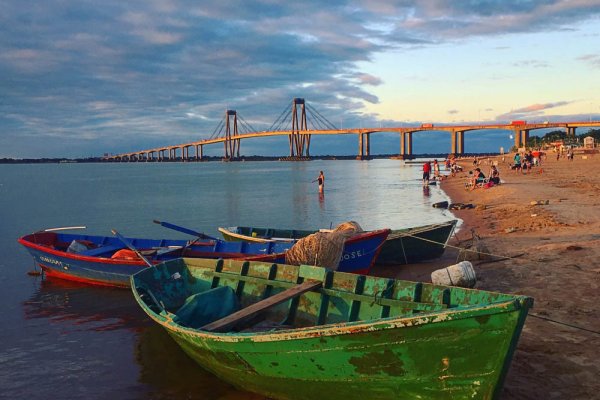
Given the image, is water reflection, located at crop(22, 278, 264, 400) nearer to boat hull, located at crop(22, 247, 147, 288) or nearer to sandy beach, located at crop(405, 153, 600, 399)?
boat hull, located at crop(22, 247, 147, 288)

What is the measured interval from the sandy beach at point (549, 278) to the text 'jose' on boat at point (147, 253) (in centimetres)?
196

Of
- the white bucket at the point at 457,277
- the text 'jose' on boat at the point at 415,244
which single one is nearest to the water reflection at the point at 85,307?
the text 'jose' on boat at the point at 415,244

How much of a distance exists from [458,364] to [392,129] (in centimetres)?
11468

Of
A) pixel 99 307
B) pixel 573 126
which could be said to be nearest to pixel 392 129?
pixel 573 126

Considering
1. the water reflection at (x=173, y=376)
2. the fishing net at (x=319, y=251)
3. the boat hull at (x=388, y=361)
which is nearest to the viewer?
the boat hull at (x=388, y=361)

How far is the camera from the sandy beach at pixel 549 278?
5262mm

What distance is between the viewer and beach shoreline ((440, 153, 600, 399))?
5262 mm

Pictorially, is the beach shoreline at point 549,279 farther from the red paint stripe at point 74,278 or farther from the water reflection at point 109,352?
the red paint stripe at point 74,278

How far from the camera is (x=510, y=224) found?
15516 mm

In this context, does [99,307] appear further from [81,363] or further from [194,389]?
[194,389]

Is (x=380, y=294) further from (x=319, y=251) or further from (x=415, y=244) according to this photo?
(x=415, y=244)

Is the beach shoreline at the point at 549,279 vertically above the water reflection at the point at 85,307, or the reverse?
the beach shoreline at the point at 549,279

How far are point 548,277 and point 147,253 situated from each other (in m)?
8.07

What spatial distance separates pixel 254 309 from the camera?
5668mm
